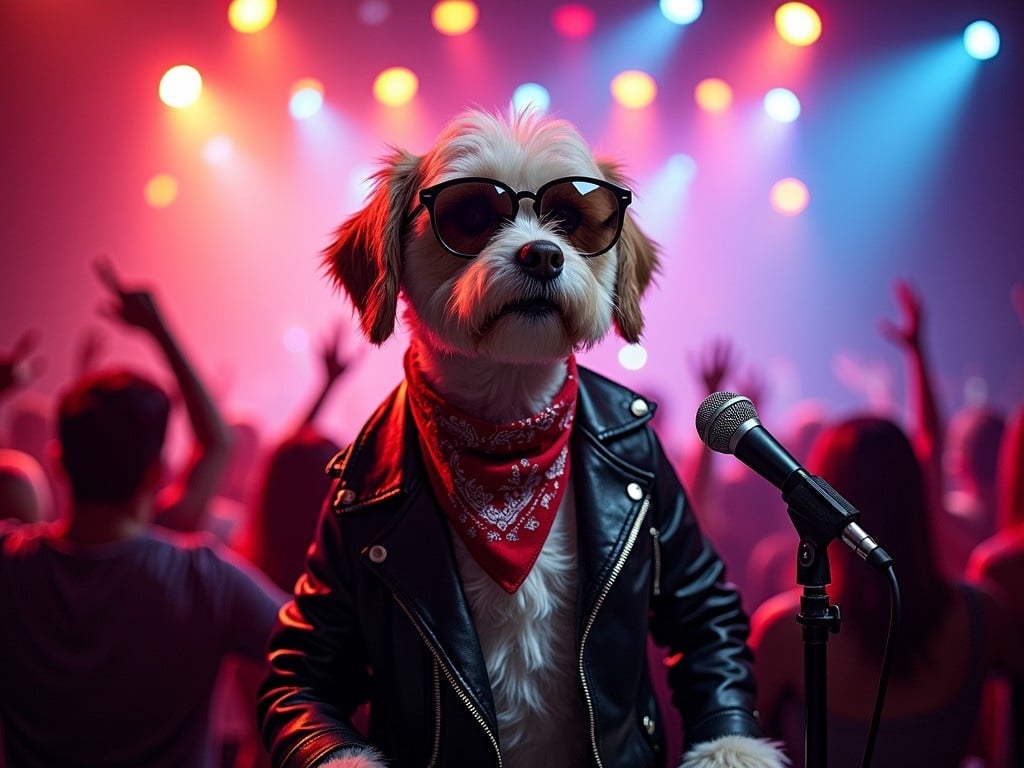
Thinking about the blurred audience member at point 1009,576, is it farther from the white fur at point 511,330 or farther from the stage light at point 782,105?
the stage light at point 782,105

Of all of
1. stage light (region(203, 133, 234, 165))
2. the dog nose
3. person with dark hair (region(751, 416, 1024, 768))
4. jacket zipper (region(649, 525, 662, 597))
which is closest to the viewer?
the dog nose

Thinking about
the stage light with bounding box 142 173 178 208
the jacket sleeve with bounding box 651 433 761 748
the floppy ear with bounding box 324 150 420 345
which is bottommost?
the jacket sleeve with bounding box 651 433 761 748

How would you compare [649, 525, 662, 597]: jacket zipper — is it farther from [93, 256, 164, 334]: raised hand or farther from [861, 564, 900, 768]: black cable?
[93, 256, 164, 334]: raised hand

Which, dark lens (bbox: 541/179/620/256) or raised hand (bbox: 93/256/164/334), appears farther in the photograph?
raised hand (bbox: 93/256/164/334)

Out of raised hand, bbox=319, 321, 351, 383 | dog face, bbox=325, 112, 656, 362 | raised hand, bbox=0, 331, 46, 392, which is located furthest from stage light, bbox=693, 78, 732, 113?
dog face, bbox=325, 112, 656, 362

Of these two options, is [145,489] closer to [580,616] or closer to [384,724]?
[384,724]

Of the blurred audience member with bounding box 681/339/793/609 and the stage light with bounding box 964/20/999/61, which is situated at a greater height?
the stage light with bounding box 964/20/999/61

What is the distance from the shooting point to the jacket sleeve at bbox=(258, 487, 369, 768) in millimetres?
1360

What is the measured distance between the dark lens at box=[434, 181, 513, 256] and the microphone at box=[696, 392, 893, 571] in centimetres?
43

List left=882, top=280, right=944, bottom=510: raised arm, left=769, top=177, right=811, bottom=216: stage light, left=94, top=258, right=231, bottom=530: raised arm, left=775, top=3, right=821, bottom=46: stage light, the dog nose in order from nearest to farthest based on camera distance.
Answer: the dog nose → left=94, top=258, right=231, bottom=530: raised arm → left=882, top=280, right=944, bottom=510: raised arm → left=775, top=3, right=821, bottom=46: stage light → left=769, top=177, right=811, bottom=216: stage light

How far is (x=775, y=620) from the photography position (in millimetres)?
2172

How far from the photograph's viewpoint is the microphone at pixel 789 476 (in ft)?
3.42

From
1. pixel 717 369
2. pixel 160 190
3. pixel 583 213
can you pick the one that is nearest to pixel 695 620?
pixel 583 213

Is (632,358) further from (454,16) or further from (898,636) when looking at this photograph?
(898,636)
